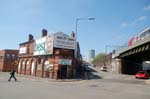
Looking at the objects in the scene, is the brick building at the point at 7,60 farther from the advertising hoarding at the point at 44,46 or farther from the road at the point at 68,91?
the road at the point at 68,91

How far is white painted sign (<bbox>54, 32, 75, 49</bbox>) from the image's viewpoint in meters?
39.8

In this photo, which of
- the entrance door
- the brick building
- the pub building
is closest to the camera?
the entrance door

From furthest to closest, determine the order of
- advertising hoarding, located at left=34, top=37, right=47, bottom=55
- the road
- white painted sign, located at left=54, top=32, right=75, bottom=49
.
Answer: advertising hoarding, located at left=34, top=37, right=47, bottom=55, white painted sign, located at left=54, top=32, right=75, bottom=49, the road

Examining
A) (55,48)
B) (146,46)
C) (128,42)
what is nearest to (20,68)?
(55,48)

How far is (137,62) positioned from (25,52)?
3325 centimetres

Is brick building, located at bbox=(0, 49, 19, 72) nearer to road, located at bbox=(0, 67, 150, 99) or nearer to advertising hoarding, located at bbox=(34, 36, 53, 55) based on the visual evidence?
advertising hoarding, located at bbox=(34, 36, 53, 55)

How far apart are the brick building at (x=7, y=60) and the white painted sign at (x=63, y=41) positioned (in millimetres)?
34521

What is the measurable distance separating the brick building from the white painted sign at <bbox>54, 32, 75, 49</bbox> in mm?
34521

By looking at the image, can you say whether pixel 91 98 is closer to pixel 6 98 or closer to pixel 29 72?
pixel 6 98

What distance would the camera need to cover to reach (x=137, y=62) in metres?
65.1

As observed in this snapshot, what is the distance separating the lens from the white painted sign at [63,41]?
3983cm

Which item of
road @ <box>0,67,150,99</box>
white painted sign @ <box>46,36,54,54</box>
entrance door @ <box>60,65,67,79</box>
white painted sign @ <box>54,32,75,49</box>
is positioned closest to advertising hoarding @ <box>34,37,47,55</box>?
white painted sign @ <box>46,36,54,54</box>

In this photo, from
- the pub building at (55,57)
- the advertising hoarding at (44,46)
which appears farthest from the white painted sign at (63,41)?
the advertising hoarding at (44,46)

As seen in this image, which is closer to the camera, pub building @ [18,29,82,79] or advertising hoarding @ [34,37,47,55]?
pub building @ [18,29,82,79]
